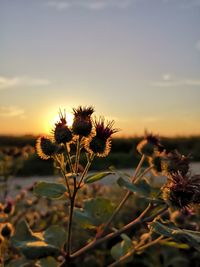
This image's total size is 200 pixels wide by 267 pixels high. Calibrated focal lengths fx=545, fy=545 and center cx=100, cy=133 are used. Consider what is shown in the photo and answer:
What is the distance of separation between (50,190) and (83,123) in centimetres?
33

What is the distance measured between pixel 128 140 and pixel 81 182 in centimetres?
2443

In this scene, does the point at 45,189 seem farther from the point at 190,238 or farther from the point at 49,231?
the point at 190,238

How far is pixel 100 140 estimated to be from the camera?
2461 mm

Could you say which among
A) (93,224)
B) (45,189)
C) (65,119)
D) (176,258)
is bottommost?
(176,258)

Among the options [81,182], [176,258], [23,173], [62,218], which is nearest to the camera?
[81,182]

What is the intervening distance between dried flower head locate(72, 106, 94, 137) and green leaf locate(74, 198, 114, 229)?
1.16 feet

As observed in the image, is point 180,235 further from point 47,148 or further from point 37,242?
point 47,148

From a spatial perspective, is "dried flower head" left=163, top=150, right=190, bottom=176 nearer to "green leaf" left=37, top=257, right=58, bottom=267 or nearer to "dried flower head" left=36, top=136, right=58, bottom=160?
"dried flower head" left=36, top=136, right=58, bottom=160

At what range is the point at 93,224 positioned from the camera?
2.49 meters

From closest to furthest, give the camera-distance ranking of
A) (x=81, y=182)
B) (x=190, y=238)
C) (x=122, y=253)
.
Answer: (x=190, y=238) → (x=81, y=182) → (x=122, y=253)

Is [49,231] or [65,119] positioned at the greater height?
[65,119]

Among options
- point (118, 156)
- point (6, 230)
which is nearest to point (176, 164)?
point (6, 230)

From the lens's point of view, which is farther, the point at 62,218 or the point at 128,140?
the point at 128,140

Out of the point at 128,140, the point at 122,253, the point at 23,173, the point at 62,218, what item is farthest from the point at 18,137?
the point at 122,253
